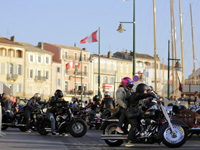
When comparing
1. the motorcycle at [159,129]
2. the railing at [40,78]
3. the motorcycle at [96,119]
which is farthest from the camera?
the railing at [40,78]

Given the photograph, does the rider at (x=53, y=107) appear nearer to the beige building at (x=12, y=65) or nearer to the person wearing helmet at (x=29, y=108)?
the person wearing helmet at (x=29, y=108)

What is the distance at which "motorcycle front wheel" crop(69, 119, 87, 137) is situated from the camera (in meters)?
17.5

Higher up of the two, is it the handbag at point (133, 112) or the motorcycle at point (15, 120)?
the handbag at point (133, 112)

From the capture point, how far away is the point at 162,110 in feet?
39.6

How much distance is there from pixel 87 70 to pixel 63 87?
8084 mm

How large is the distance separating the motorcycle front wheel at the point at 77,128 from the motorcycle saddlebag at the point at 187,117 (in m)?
3.11

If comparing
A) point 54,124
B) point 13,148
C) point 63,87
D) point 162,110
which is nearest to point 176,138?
point 162,110

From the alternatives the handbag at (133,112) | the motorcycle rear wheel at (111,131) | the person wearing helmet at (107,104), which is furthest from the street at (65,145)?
the person wearing helmet at (107,104)

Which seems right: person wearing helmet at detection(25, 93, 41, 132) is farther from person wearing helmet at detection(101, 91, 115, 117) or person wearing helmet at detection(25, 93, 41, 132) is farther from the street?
the street

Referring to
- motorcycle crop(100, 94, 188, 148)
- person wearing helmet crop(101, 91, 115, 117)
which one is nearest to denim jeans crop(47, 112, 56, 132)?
person wearing helmet crop(101, 91, 115, 117)

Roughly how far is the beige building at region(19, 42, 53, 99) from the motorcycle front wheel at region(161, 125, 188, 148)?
8343cm

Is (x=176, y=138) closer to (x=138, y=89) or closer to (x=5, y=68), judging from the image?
(x=138, y=89)

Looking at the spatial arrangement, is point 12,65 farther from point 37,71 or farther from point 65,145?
point 65,145

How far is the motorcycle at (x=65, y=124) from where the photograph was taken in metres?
17.5
